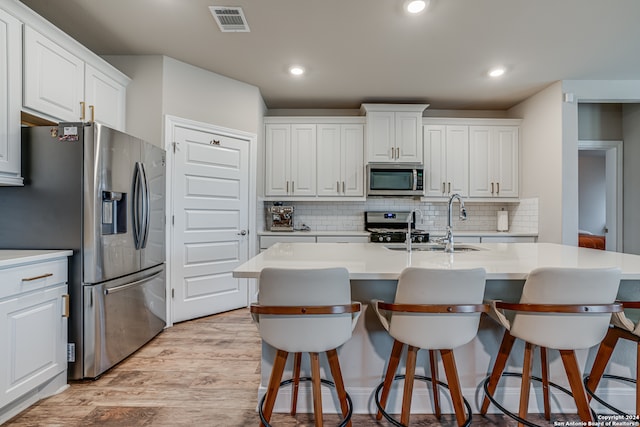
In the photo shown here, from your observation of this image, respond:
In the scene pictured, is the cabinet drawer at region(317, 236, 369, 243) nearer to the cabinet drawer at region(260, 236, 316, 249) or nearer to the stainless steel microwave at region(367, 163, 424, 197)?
the cabinet drawer at region(260, 236, 316, 249)

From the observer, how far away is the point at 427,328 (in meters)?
1.41

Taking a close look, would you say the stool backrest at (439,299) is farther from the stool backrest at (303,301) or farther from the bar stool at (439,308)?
the stool backrest at (303,301)

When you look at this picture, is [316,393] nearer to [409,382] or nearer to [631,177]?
[409,382]

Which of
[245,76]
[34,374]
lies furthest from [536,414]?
[245,76]

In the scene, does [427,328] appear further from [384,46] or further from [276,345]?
[384,46]

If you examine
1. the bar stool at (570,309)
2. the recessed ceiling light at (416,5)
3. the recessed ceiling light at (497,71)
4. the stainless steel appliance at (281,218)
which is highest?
the recessed ceiling light at (497,71)

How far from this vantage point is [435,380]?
1717 millimetres

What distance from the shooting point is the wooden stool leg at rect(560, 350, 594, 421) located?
55.7 inches

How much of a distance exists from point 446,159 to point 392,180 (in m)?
0.81

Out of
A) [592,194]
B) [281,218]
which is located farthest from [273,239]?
[592,194]

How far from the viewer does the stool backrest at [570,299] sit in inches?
54.5

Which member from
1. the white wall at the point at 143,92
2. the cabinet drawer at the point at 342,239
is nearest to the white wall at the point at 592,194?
the cabinet drawer at the point at 342,239

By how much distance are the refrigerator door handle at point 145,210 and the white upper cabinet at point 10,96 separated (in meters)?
0.74

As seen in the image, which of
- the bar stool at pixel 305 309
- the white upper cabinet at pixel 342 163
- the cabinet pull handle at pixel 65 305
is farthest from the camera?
the white upper cabinet at pixel 342 163
